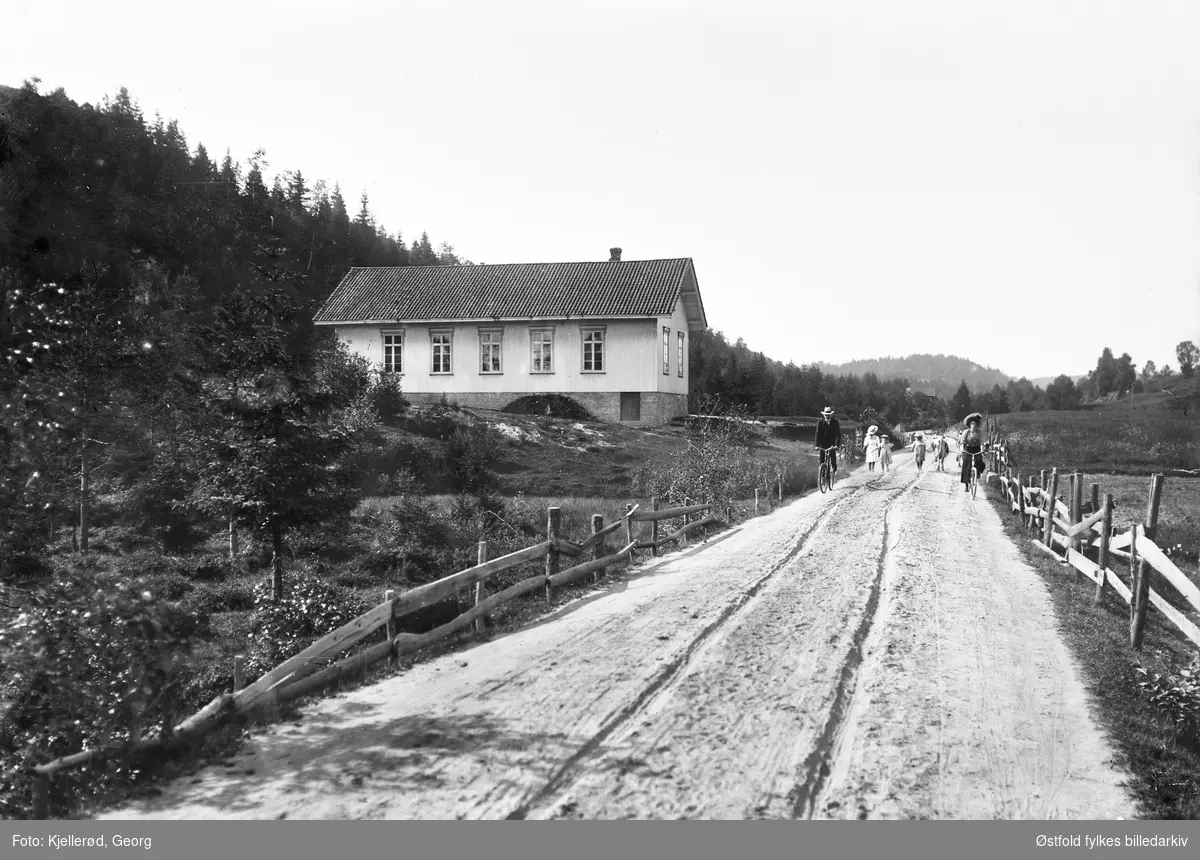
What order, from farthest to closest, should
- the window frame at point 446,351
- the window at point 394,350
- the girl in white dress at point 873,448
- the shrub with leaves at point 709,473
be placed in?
1. the window at point 394,350
2. the window frame at point 446,351
3. the girl in white dress at point 873,448
4. the shrub with leaves at point 709,473

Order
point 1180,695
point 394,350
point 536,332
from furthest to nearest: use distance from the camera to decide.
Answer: point 394,350 → point 536,332 → point 1180,695

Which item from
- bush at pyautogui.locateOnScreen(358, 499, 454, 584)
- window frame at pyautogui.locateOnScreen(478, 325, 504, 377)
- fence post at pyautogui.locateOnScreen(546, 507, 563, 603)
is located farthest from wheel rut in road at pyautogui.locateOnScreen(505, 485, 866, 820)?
window frame at pyautogui.locateOnScreen(478, 325, 504, 377)

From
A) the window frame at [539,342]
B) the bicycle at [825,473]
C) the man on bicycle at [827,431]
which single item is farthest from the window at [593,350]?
the man on bicycle at [827,431]

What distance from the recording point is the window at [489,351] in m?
38.3

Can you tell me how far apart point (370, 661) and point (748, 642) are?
372cm

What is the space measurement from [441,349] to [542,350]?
4.87 meters

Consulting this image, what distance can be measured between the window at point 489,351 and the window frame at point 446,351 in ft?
4.78

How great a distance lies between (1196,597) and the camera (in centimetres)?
692

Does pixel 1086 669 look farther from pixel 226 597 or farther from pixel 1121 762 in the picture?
pixel 226 597

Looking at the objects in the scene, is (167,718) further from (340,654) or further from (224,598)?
(224,598)

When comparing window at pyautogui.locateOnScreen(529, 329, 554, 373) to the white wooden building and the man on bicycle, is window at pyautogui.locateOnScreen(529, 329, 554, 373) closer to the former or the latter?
the white wooden building

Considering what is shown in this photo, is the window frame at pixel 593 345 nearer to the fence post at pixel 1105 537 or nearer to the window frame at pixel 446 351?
the window frame at pixel 446 351

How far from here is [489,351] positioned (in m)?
38.4

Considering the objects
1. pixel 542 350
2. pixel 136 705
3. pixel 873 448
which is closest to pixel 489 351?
pixel 542 350
